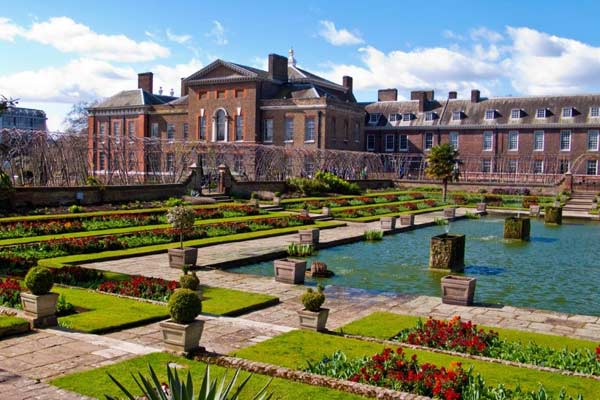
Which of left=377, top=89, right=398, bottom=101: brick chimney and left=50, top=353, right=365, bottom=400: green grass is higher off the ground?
left=377, top=89, right=398, bottom=101: brick chimney

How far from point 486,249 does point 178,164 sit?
89.5 feet

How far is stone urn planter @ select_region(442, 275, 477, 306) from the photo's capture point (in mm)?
12970

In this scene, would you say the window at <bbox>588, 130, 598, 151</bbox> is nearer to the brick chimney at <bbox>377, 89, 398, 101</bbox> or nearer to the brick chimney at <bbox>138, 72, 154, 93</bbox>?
the brick chimney at <bbox>377, 89, 398, 101</bbox>

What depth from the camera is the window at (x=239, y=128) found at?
62.1 meters

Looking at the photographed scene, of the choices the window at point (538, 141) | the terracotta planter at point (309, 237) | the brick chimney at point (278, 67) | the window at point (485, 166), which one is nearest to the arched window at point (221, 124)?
the brick chimney at point (278, 67)

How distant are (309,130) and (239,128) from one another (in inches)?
295

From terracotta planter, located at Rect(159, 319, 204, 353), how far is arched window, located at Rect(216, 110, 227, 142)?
181ft

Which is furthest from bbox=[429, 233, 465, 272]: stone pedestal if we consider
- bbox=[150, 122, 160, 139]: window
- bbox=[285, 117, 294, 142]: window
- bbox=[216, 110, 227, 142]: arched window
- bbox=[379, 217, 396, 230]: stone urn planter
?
bbox=[150, 122, 160, 139]: window

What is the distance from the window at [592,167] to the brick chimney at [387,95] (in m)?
22.6

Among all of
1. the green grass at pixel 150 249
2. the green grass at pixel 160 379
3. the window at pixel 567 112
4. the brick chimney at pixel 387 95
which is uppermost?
the brick chimney at pixel 387 95

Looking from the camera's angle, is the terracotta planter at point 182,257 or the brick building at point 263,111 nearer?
the terracotta planter at point 182,257

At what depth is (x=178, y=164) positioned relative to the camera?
146 feet

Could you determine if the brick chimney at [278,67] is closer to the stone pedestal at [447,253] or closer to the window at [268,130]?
the window at [268,130]

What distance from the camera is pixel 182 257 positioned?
53.9 feet
